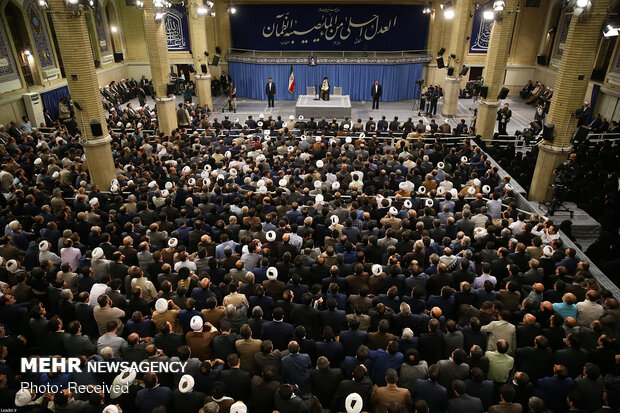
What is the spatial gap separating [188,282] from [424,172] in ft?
21.8

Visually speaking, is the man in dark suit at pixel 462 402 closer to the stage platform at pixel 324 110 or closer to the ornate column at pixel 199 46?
the stage platform at pixel 324 110

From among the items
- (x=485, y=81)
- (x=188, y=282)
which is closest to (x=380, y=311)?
(x=188, y=282)

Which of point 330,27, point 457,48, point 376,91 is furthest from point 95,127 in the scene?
point 330,27

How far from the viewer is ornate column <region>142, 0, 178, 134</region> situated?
1334 centimetres

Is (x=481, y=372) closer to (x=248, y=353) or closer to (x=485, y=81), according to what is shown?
(x=248, y=353)

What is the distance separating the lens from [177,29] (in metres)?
23.3

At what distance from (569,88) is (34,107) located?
17892mm

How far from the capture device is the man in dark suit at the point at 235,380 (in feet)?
13.7

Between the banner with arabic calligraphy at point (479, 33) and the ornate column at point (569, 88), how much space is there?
14094mm

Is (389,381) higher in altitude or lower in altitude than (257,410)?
higher

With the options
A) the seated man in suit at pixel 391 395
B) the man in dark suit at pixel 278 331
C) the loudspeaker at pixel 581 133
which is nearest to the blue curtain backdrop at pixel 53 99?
the man in dark suit at pixel 278 331

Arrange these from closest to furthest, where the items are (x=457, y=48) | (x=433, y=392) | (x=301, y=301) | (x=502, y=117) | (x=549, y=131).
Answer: (x=433, y=392)
(x=301, y=301)
(x=549, y=131)
(x=502, y=117)
(x=457, y=48)

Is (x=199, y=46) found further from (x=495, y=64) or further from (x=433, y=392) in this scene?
(x=433, y=392)

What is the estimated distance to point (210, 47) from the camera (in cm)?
2305
